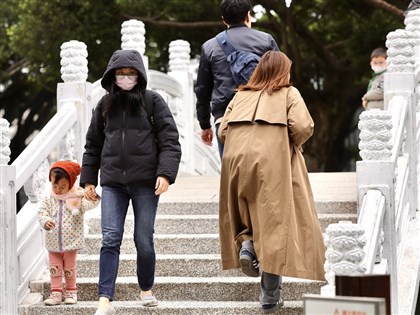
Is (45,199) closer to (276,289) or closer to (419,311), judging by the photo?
(276,289)

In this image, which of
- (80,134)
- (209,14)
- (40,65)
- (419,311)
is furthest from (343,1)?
(80,134)

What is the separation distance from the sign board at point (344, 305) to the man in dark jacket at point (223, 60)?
3799mm

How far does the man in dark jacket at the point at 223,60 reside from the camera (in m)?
8.70

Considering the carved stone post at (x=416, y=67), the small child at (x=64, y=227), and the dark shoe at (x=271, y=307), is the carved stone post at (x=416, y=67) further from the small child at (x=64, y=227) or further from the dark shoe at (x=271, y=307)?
the small child at (x=64, y=227)

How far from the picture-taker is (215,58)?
8812 mm

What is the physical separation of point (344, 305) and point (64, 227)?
394cm

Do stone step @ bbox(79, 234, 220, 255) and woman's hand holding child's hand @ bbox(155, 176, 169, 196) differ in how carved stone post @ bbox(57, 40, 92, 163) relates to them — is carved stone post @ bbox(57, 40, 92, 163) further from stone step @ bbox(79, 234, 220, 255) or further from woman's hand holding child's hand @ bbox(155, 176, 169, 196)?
woman's hand holding child's hand @ bbox(155, 176, 169, 196)

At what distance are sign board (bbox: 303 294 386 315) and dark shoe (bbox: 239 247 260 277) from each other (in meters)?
2.45

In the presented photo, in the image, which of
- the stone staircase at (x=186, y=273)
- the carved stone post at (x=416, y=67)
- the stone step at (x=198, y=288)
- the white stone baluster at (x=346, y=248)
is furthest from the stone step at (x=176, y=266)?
the white stone baluster at (x=346, y=248)

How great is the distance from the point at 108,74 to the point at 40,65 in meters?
14.3

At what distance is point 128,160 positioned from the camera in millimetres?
7812

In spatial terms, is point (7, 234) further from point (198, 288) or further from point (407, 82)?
point (407, 82)

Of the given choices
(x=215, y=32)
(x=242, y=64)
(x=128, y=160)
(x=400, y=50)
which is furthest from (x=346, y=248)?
(x=215, y=32)

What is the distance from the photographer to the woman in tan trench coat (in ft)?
24.4
